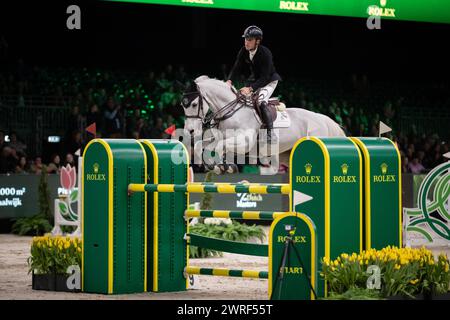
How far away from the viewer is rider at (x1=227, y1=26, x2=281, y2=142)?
11.7 metres

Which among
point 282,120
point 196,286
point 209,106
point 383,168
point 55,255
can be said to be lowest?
point 196,286

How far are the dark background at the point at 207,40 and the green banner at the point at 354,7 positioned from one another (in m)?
3.48

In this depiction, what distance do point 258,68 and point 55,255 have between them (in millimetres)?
4764

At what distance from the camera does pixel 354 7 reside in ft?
58.3

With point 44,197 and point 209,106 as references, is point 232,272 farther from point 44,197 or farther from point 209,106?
point 44,197

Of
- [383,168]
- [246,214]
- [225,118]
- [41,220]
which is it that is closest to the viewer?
[383,168]

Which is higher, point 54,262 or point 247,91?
point 247,91

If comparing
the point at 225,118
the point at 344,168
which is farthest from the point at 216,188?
the point at 225,118

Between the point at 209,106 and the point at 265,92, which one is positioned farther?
the point at 265,92

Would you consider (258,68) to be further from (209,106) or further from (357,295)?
(357,295)

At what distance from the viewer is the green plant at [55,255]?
815cm

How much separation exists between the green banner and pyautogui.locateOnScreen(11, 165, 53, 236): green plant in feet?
11.4

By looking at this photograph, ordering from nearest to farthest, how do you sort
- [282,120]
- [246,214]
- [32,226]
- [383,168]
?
1. [383,168]
2. [246,214]
3. [282,120]
4. [32,226]

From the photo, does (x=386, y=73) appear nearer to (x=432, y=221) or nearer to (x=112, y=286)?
(x=432, y=221)
